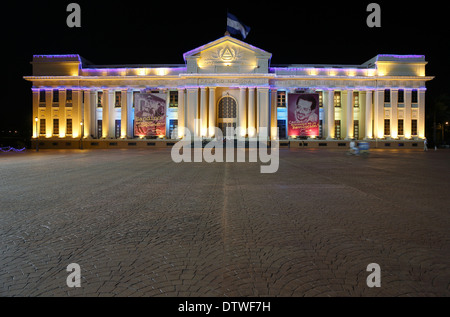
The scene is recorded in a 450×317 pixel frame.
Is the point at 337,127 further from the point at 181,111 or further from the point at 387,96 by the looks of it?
the point at 181,111

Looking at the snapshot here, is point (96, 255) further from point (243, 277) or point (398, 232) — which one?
point (398, 232)

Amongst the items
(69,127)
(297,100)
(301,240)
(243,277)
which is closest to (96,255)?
(243,277)

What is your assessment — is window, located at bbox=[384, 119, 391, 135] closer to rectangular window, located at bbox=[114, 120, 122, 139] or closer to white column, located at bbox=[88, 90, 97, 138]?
rectangular window, located at bbox=[114, 120, 122, 139]

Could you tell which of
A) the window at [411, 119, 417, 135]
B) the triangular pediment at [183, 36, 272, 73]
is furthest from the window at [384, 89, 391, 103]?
the triangular pediment at [183, 36, 272, 73]

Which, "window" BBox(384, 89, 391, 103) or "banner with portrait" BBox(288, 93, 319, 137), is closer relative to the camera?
"banner with portrait" BBox(288, 93, 319, 137)

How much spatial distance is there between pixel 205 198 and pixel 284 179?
14.9 ft

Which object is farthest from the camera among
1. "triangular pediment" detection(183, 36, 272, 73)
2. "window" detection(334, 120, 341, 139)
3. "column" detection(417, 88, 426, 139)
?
"window" detection(334, 120, 341, 139)

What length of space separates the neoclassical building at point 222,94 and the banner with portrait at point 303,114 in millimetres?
1557

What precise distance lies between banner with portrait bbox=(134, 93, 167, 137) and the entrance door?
28.5ft

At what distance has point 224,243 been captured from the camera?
4.29 metres

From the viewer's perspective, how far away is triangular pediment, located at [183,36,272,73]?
44.0m

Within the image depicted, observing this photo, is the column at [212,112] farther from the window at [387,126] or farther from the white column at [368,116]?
the window at [387,126]

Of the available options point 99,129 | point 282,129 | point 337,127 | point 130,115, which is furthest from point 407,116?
point 99,129

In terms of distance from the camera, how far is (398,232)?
4809mm
